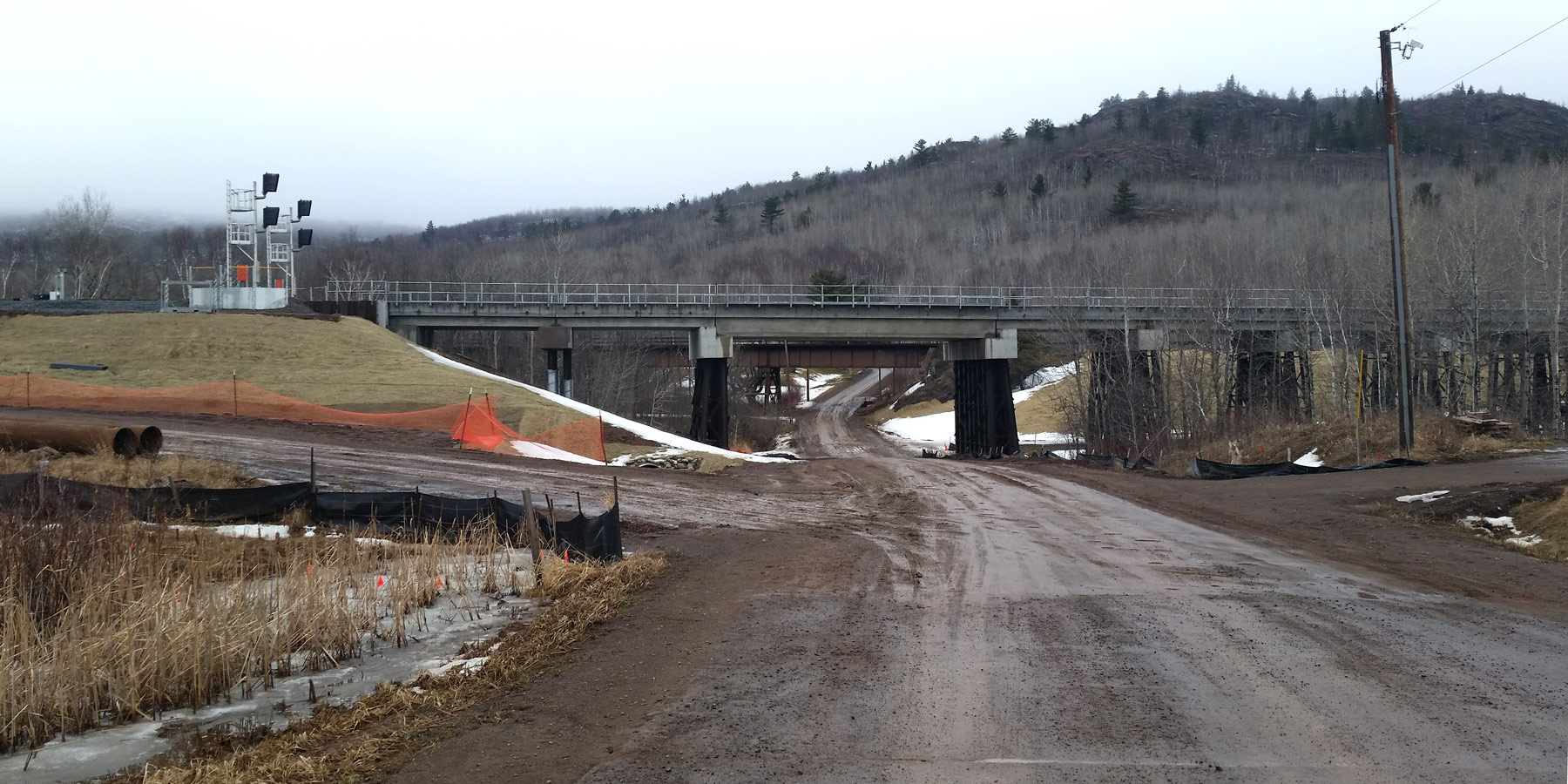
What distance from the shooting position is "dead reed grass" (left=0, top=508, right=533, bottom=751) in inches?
287

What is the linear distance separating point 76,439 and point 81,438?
104 millimetres

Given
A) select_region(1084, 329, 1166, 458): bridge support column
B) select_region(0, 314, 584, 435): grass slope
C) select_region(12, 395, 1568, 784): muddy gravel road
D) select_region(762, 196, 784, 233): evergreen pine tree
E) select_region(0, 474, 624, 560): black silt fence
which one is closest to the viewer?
select_region(12, 395, 1568, 784): muddy gravel road

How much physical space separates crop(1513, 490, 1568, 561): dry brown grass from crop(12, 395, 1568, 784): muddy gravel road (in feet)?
1.70

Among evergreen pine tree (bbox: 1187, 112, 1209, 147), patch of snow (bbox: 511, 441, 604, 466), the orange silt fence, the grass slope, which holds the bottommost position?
patch of snow (bbox: 511, 441, 604, 466)

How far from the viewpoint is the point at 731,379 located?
7475 cm

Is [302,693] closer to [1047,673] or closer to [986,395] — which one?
[1047,673]

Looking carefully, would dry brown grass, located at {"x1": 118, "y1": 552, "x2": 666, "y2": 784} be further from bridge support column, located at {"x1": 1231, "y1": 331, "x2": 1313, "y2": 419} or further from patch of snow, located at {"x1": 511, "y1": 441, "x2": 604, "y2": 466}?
bridge support column, located at {"x1": 1231, "y1": 331, "x2": 1313, "y2": 419}

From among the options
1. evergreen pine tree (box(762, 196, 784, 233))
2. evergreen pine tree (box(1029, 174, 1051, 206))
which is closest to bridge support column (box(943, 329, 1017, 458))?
evergreen pine tree (box(1029, 174, 1051, 206))

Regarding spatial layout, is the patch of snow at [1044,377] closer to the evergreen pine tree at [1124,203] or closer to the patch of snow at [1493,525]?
the evergreen pine tree at [1124,203]

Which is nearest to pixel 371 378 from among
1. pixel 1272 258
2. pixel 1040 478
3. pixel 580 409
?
pixel 580 409

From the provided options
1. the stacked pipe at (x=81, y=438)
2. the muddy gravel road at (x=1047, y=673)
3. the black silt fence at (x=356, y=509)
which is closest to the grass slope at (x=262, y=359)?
the stacked pipe at (x=81, y=438)

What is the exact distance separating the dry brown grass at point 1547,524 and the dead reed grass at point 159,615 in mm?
13244

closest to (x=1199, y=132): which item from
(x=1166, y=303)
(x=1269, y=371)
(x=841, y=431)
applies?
(x=841, y=431)

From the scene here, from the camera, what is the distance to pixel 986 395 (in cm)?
5234
